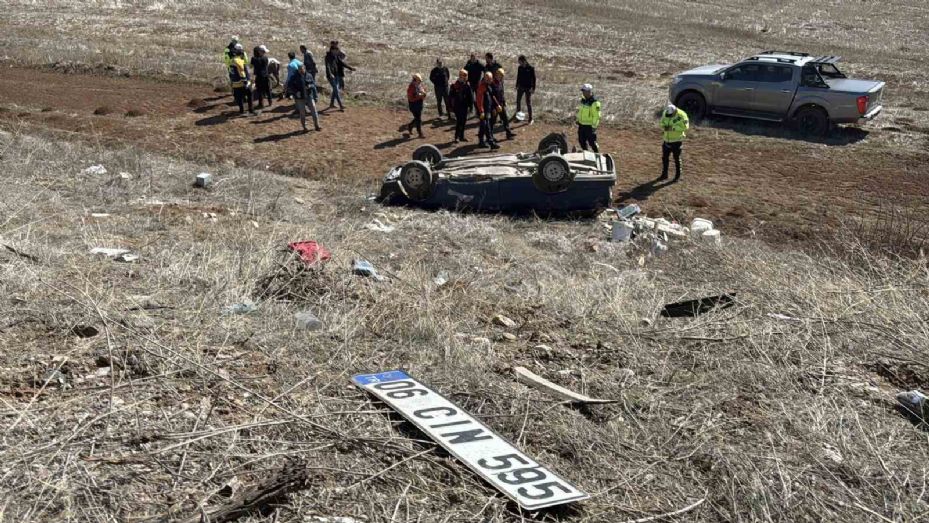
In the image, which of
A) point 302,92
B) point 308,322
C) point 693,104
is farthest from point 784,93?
point 308,322

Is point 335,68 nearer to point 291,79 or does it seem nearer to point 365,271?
point 291,79

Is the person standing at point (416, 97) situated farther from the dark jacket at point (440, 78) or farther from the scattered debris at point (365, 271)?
the scattered debris at point (365, 271)

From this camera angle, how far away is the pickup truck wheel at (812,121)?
18.0m

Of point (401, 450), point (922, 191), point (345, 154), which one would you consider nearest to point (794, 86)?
point (922, 191)

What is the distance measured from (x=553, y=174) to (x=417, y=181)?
2.14m

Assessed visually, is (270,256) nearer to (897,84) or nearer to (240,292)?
(240,292)

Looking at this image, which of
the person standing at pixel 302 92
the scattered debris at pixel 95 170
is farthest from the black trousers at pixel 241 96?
the scattered debris at pixel 95 170

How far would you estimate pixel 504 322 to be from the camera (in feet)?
21.0

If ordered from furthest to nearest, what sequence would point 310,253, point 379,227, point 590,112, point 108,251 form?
1. point 590,112
2. point 379,227
3. point 108,251
4. point 310,253

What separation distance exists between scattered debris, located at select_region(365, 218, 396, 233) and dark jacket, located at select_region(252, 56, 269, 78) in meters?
8.36

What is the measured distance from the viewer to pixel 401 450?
413 cm

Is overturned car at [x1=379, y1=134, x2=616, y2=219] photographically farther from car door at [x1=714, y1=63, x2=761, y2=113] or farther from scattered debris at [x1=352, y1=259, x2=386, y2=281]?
car door at [x1=714, y1=63, x2=761, y2=113]

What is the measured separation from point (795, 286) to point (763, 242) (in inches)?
202

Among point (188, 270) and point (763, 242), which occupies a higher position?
point (188, 270)
